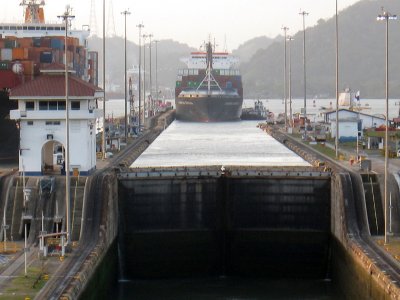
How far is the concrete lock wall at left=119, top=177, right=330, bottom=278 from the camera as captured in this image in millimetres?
56562

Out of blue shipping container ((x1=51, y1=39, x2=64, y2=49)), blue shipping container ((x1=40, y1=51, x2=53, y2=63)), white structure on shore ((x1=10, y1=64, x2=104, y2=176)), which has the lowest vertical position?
white structure on shore ((x1=10, y1=64, x2=104, y2=176))

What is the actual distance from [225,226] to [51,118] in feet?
36.9

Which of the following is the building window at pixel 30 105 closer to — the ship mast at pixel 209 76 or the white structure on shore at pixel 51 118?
the white structure on shore at pixel 51 118

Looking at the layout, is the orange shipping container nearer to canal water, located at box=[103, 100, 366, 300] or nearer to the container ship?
the container ship

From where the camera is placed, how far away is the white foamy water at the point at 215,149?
90.8 m

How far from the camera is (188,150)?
11150cm

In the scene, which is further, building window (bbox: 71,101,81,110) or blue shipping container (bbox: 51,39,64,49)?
blue shipping container (bbox: 51,39,64,49)

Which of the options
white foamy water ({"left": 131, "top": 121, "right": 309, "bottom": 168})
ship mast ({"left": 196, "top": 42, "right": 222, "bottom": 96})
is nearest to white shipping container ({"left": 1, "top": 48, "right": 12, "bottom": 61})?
white foamy water ({"left": 131, "top": 121, "right": 309, "bottom": 168})

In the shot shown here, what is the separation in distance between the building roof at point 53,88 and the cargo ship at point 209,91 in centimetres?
11836

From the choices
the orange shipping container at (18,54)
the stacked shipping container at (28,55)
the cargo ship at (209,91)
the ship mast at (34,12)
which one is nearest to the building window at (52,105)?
the stacked shipping container at (28,55)

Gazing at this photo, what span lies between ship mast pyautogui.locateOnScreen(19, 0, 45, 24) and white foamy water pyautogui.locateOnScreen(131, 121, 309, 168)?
17306 millimetres

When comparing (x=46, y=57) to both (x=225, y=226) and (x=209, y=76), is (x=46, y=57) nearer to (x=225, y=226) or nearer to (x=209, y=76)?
(x=225, y=226)

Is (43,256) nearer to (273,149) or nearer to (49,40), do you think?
(49,40)

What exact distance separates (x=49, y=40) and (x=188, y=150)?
33.7m
